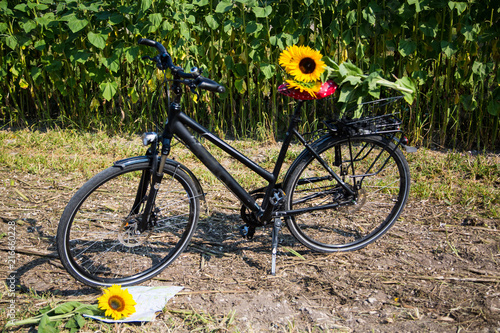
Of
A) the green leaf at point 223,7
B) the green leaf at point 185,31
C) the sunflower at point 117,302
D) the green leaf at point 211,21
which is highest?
the green leaf at point 223,7

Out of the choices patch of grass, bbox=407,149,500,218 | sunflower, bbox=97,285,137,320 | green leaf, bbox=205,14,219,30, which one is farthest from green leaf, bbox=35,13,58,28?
patch of grass, bbox=407,149,500,218

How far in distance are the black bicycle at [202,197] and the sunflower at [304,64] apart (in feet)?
0.62

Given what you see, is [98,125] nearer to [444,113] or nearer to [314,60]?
[314,60]

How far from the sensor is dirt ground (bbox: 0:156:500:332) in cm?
249

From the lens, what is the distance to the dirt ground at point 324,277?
249cm

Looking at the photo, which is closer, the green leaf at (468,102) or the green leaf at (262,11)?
the green leaf at (262,11)

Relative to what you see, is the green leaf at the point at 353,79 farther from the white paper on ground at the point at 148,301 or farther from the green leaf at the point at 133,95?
the green leaf at the point at 133,95

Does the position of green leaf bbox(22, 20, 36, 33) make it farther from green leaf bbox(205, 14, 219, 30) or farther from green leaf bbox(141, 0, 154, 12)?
green leaf bbox(205, 14, 219, 30)

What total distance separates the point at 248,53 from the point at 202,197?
2.23 meters

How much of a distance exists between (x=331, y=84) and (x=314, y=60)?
0.23 m

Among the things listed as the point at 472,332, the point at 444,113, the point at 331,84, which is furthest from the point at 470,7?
the point at 472,332

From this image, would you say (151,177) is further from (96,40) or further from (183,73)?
(96,40)

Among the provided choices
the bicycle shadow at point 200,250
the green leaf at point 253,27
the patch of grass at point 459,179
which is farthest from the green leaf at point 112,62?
the patch of grass at point 459,179

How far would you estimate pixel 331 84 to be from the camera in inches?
111
